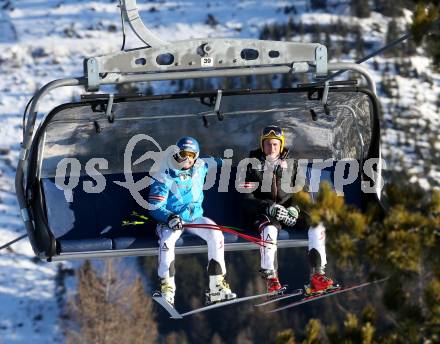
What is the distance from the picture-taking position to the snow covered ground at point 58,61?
7950 cm

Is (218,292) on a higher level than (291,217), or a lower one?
lower

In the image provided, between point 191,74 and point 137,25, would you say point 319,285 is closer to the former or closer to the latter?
point 191,74

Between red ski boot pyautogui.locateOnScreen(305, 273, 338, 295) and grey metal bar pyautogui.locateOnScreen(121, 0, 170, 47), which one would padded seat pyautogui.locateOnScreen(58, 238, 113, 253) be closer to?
red ski boot pyautogui.locateOnScreen(305, 273, 338, 295)

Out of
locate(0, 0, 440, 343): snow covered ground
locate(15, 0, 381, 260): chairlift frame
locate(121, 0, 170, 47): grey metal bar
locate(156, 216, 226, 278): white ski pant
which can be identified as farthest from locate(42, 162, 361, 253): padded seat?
locate(0, 0, 440, 343): snow covered ground

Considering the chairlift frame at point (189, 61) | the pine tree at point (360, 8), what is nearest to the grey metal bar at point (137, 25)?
the chairlift frame at point (189, 61)

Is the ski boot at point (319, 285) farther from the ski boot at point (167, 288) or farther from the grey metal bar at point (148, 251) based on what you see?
the ski boot at point (167, 288)

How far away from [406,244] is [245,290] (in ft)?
199

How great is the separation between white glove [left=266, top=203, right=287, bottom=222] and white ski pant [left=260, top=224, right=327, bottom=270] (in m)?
0.11

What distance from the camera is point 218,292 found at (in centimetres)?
1250

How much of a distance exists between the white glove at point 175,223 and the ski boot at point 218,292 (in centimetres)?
56

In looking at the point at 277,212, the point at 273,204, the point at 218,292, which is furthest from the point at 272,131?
the point at 218,292

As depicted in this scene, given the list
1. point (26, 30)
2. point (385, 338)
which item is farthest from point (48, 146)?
point (26, 30)

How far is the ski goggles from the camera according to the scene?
1280 cm

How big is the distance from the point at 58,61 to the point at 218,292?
96.1 m
